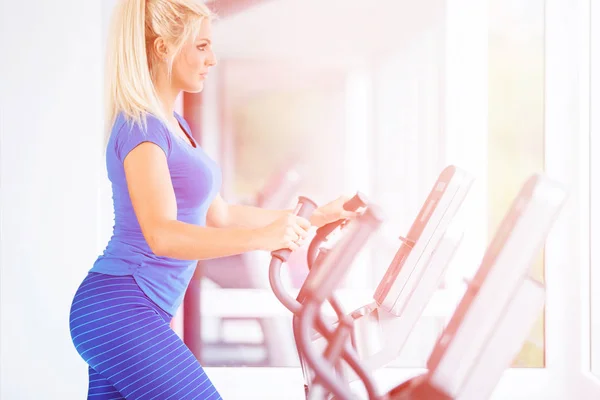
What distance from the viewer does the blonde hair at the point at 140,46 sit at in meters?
1.71

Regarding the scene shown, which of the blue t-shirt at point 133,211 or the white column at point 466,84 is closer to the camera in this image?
the blue t-shirt at point 133,211

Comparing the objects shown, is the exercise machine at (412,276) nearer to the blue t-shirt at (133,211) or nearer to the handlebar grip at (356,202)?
the handlebar grip at (356,202)

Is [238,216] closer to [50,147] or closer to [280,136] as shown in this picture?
[280,136]

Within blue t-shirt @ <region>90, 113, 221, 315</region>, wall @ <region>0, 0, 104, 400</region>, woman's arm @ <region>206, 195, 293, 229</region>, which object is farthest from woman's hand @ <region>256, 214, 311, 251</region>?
wall @ <region>0, 0, 104, 400</region>

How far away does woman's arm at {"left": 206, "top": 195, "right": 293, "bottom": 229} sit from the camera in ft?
6.89

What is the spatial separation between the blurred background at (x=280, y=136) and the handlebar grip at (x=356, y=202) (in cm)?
67

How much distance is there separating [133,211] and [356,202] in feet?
1.96

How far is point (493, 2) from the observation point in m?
2.36

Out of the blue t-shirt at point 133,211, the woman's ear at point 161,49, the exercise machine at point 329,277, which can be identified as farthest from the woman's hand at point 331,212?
the woman's ear at point 161,49

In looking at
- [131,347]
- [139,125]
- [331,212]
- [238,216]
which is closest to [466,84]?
[331,212]

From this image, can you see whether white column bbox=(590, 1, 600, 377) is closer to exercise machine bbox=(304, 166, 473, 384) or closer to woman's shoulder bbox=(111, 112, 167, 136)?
exercise machine bbox=(304, 166, 473, 384)

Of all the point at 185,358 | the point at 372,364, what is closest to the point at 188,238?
the point at 185,358

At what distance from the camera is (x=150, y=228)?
1.50 metres

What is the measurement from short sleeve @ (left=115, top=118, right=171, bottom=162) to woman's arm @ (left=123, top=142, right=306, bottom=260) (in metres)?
0.04
